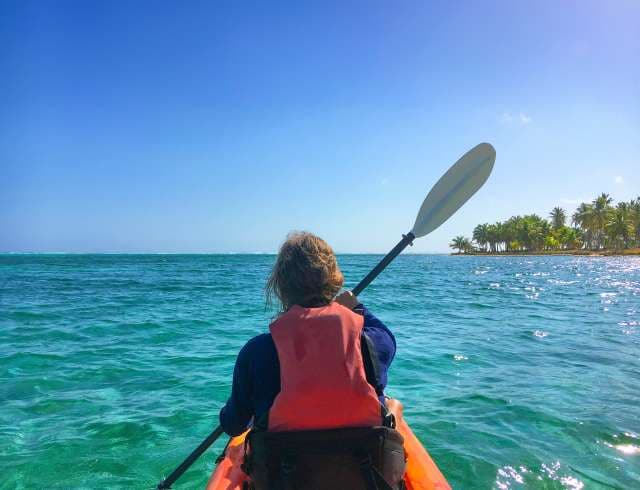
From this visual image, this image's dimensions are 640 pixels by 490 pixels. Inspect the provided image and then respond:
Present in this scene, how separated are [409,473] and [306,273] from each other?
4.57 feet

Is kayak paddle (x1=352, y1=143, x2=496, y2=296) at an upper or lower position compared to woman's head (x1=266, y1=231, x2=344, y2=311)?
upper

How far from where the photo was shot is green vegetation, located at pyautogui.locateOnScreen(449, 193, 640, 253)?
79419 millimetres

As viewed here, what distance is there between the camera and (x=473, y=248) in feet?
422

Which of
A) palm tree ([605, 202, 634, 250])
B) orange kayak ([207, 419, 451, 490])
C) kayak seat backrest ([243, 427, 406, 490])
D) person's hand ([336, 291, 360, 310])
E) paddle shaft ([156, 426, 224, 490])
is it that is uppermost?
palm tree ([605, 202, 634, 250])

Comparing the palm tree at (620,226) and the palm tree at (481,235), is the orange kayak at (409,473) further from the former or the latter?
the palm tree at (481,235)

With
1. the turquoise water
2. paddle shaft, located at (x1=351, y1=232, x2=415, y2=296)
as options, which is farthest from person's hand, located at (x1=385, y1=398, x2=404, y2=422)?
the turquoise water

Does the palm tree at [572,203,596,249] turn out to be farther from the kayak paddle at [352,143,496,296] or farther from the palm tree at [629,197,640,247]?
the kayak paddle at [352,143,496,296]

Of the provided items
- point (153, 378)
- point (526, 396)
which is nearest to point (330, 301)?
point (526, 396)

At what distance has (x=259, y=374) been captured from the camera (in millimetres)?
1951

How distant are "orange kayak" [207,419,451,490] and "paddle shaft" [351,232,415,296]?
114cm

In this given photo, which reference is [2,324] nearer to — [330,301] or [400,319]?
[400,319]

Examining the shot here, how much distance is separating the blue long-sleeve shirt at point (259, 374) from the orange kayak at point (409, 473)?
486 mm

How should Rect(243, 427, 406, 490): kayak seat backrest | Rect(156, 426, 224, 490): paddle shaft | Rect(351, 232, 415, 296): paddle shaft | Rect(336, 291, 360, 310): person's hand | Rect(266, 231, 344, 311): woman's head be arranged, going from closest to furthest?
Rect(243, 427, 406, 490): kayak seat backrest, Rect(266, 231, 344, 311): woman's head, Rect(336, 291, 360, 310): person's hand, Rect(156, 426, 224, 490): paddle shaft, Rect(351, 232, 415, 296): paddle shaft

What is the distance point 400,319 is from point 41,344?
8238mm
